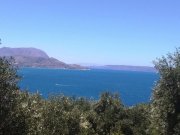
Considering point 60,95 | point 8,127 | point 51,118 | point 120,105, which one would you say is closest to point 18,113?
point 8,127

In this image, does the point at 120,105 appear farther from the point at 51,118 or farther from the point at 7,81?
the point at 7,81

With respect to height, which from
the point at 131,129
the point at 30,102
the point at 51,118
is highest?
the point at 30,102

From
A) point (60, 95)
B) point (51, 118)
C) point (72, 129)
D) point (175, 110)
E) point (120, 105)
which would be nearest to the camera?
point (175, 110)

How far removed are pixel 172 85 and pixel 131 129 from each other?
97.4 ft

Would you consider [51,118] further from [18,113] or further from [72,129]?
[18,113]

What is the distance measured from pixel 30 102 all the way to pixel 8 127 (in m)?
3.50

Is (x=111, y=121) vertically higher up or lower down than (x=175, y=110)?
lower down

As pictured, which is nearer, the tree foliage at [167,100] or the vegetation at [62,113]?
the vegetation at [62,113]

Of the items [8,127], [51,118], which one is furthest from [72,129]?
[8,127]

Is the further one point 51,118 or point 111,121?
point 111,121

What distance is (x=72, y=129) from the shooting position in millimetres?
40250

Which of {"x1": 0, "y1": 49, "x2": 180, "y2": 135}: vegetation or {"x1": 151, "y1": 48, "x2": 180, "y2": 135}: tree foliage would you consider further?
{"x1": 151, "y1": 48, "x2": 180, "y2": 135}: tree foliage

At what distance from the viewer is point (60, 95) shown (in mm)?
52312

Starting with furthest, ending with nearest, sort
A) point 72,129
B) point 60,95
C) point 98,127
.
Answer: point 98,127
point 60,95
point 72,129
